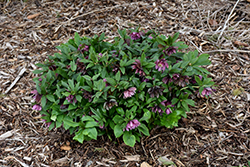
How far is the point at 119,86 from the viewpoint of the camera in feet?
6.59

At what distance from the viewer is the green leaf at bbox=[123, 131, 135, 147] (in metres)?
2.10

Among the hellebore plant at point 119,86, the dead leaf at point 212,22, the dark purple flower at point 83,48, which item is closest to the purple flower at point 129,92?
the hellebore plant at point 119,86

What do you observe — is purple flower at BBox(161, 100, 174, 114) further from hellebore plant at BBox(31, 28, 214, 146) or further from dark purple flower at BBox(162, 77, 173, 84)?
dark purple flower at BBox(162, 77, 173, 84)

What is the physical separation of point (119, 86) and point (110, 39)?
1809 millimetres

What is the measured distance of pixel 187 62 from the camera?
205 centimetres

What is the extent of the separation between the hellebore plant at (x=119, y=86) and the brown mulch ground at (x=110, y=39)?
38 centimetres

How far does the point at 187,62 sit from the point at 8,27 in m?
3.75

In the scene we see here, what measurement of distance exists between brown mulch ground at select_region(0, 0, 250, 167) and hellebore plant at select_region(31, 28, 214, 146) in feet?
1.24

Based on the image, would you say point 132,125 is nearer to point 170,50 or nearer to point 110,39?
point 170,50

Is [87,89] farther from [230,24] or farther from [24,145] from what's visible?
[230,24]

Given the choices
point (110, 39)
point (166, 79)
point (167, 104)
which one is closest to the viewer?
point (166, 79)

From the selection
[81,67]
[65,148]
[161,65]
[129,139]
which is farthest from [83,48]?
[65,148]

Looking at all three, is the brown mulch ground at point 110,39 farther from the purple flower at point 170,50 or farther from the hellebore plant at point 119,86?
the purple flower at point 170,50

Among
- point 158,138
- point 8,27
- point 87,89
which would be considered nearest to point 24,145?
point 87,89
